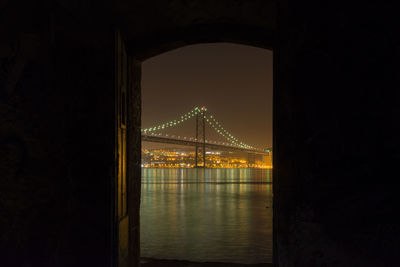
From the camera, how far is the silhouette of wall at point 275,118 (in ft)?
6.26

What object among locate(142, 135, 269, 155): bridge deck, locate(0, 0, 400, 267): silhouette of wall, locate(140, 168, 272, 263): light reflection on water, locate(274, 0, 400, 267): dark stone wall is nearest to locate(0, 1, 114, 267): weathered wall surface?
locate(0, 0, 400, 267): silhouette of wall

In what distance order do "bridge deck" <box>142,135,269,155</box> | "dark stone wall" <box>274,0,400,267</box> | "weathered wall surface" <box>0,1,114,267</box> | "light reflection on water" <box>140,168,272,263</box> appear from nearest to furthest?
"dark stone wall" <box>274,0,400,267</box>
"weathered wall surface" <box>0,1,114,267</box>
"light reflection on water" <box>140,168,272,263</box>
"bridge deck" <box>142,135,269,155</box>

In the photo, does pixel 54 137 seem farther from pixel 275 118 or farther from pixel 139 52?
pixel 275 118

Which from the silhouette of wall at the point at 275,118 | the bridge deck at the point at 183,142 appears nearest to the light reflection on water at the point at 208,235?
the silhouette of wall at the point at 275,118

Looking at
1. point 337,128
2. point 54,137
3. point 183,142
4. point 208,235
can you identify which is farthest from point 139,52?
point 183,142

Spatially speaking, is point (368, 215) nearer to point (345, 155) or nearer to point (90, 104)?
point (345, 155)

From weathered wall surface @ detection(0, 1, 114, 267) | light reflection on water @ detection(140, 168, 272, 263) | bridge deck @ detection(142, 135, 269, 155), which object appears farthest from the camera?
bridge deck @ detection(142, 135, 269, 155)

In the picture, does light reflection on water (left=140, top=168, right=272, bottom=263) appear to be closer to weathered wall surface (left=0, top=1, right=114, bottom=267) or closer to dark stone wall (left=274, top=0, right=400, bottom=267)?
weathered wall surface (left=0, top=1, right=114, bottom=267)

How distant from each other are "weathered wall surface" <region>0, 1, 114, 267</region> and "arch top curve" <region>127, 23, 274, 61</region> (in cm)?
23

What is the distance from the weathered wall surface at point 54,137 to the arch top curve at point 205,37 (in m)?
0.23

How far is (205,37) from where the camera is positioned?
2391mm

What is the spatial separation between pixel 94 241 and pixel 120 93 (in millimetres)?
878

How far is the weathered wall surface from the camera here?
2199 mm

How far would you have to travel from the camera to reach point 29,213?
2234 millimetres
